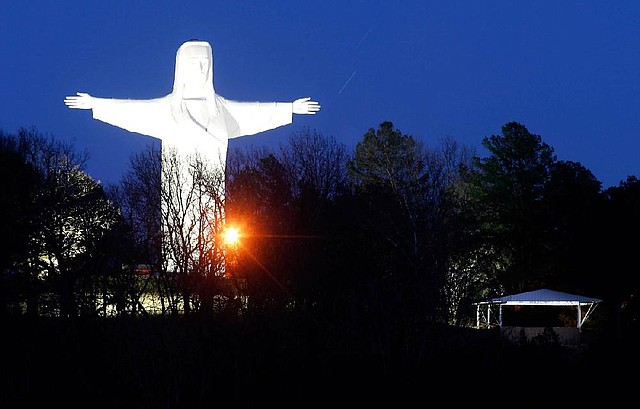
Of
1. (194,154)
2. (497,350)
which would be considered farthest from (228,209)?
(497,350)

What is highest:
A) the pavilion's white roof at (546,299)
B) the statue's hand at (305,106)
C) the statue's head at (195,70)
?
the statue's head at (195,70)

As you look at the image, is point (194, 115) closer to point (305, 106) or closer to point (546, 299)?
point (305, 106)

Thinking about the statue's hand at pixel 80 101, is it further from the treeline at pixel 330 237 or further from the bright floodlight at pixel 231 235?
the bright floodlight at pixel 231 235

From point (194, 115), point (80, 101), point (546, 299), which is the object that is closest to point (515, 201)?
point (546, 299)

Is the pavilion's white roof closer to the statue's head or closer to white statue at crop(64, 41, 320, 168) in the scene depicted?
white statue at crop(64, 41, 320, 168)

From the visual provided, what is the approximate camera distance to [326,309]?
2048 cm

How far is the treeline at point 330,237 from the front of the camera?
20.2 metres

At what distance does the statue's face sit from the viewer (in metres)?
35.4

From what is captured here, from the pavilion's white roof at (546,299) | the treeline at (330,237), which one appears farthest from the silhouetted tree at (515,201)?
the pavilion's white roof at (546,299)

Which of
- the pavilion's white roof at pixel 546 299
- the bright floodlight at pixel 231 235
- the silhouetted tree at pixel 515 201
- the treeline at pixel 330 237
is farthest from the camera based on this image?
the silhouetted tree at pixel 515 201

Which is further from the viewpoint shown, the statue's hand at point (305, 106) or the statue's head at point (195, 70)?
the statue's head at point (195, 70)

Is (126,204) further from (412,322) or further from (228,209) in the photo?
(412,322)

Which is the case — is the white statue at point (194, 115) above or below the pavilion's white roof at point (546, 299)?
above

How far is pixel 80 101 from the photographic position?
32969mm
